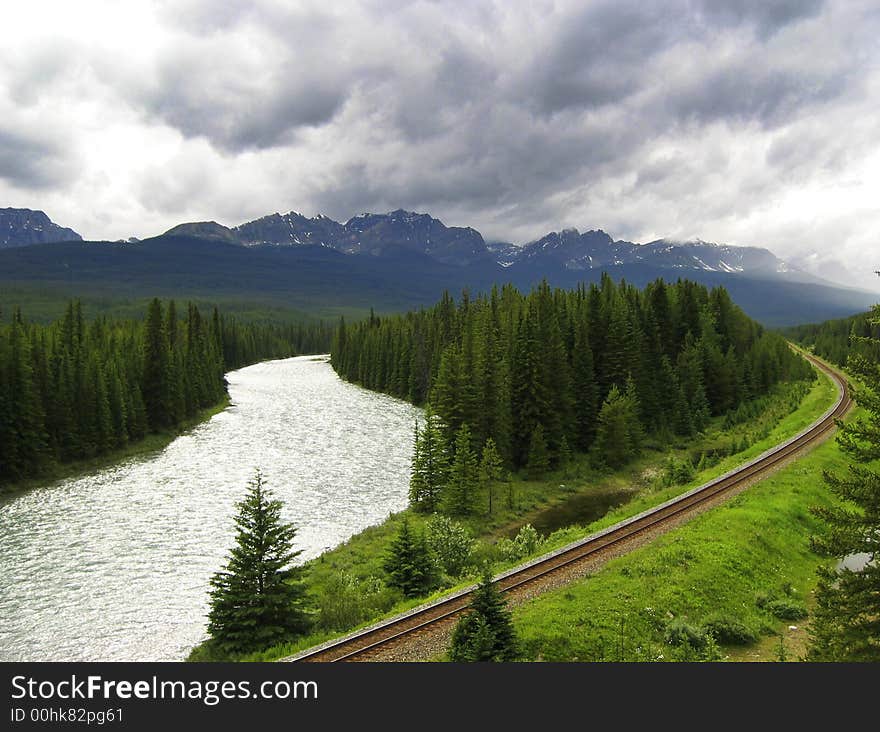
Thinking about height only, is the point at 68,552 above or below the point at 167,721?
below

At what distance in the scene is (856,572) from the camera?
546 inches

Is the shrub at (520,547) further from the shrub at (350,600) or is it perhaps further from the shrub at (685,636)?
the shrub at (685,636)

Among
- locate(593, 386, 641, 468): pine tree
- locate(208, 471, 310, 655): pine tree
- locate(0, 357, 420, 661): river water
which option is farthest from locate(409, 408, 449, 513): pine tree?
locate(208, 471, 310, 655): pine tree

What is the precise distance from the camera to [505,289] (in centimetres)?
12212

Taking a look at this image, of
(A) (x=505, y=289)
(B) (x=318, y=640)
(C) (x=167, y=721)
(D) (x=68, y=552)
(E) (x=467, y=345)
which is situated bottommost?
(D) (x=68, y=552)

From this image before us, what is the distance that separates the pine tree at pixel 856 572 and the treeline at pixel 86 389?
64571 mm

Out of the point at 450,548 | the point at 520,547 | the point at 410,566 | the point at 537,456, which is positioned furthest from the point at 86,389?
the point at 520,547

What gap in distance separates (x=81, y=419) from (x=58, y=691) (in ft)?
204

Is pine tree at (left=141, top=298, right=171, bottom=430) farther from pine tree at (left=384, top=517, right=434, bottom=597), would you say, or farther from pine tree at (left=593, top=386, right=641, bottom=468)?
pine tree at (left=384, top=517, right=434, bottom=597)

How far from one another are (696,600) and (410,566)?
512 inches

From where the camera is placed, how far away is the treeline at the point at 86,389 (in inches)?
2199

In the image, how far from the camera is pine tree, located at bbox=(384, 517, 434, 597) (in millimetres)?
26750

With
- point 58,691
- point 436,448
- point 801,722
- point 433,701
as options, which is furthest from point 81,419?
point 801,722

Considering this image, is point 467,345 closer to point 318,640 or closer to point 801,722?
point 318,640
